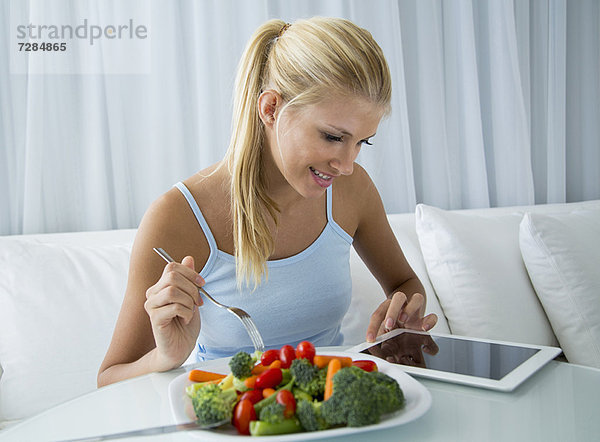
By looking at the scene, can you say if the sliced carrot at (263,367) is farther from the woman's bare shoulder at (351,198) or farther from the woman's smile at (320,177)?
the woman's bare shoulder at (351,198)

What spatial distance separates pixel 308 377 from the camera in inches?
24.9

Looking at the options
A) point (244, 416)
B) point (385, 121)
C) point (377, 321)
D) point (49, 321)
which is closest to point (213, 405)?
point (244, 416)

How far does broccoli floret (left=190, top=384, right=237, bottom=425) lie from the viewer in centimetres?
60

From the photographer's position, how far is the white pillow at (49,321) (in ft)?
4.41

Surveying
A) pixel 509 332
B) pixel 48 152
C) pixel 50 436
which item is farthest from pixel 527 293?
pixel 48 152

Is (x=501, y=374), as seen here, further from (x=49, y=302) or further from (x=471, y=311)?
(x=49, y=302)

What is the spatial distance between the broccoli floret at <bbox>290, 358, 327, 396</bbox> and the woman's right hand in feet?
A: 0.87

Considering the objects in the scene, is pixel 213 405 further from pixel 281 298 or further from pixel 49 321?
pixel 49 321

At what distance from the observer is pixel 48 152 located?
6.01ft

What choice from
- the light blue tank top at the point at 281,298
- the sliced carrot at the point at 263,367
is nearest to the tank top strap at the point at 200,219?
the light blue tank top at the point at 281,298

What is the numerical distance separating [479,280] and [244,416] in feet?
3.94

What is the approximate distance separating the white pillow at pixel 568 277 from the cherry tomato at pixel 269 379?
49.1 inches

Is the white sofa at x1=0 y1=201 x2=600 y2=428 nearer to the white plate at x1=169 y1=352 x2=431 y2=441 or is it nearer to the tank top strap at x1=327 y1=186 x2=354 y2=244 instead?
the tank top strap at x1=327 y1=186 x2=354 y2=244

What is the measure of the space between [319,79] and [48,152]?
1114mm
